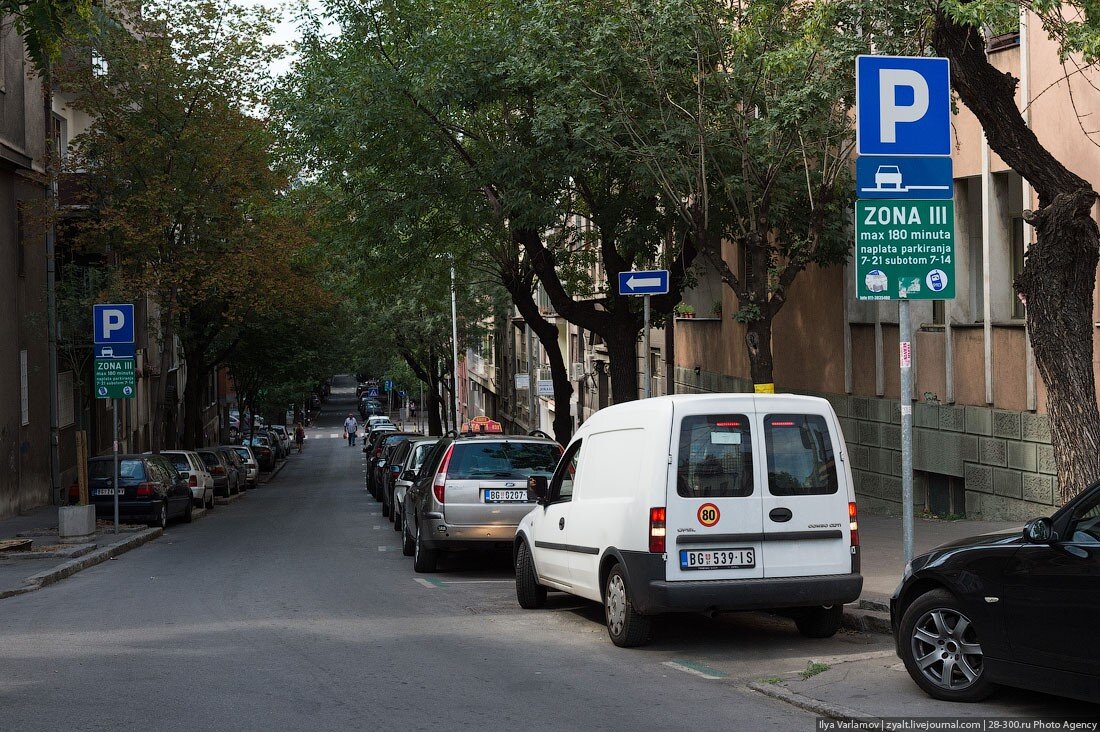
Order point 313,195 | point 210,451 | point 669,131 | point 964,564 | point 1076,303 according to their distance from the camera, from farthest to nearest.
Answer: point 210,451 < point 313,195 < point 669,131 < point 1076,303 < point 964,564

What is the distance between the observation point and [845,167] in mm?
16250

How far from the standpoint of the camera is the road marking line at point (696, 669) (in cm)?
823

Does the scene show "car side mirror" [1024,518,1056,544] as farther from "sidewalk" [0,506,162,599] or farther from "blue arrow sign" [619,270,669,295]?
"sidewalk" [0,506,162,599]

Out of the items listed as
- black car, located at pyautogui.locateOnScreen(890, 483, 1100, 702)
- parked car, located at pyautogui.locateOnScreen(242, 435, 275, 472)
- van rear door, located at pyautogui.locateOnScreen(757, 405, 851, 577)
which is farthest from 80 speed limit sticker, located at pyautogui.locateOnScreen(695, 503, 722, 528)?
parked car, located at pyautogui.locateOnScreen(242, 435, 275, 472)

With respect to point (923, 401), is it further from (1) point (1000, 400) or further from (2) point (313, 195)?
(2) point (313, 195)

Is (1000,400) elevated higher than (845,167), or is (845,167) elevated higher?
(845,167)

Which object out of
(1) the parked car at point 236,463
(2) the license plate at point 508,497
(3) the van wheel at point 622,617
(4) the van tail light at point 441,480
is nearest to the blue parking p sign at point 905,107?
(3) the van wheel at point 622,617

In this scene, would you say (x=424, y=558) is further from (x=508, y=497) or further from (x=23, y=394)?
(x=23, y=394)

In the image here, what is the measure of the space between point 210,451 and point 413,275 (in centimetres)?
1579

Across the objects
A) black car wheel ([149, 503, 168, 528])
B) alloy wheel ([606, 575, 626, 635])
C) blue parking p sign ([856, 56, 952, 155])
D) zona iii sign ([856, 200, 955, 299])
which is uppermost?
blue parking p sign ([856, 56, 952, 155])

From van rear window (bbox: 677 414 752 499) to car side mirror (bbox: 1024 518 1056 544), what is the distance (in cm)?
266

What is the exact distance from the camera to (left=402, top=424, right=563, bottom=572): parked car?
1412 centimetres

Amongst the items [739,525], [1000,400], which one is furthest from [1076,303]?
[1000,400]

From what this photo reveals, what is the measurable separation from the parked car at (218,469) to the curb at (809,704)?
3016 cm
